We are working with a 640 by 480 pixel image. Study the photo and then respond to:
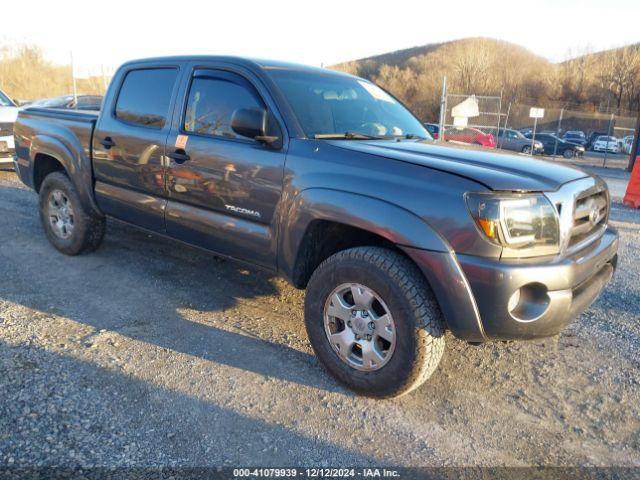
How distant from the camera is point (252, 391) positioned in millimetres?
2955

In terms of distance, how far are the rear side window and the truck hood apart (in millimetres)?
1690

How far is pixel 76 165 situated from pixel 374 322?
3.39 m

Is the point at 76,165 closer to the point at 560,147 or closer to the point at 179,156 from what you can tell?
the point at 179,156

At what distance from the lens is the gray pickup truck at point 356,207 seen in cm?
255

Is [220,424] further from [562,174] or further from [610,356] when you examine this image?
[610,356]

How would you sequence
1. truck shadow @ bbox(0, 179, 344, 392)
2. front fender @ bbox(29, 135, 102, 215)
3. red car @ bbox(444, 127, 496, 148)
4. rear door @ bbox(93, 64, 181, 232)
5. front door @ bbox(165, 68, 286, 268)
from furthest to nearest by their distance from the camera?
red car @ bbox(444, 127, 496, 148), front fender @ bbox(29, 135, 102, 215), rear door @ bbox(93, 64, 181, 232), truck shadow @ bbox(0, 179, 344, 392), front door @ bbox(165, 68, 286, 268)

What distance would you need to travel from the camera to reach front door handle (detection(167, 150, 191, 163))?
12.2ft

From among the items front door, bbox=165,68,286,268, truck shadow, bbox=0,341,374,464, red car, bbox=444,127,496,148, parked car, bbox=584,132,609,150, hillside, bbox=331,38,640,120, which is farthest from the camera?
hillside, bbox=331,38,640,120

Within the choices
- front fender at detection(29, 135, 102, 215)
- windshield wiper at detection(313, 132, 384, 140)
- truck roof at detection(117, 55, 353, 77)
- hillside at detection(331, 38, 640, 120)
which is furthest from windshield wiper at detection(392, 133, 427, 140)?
hillside at detection(331, 38, 640, 120)

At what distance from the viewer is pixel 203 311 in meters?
3.99

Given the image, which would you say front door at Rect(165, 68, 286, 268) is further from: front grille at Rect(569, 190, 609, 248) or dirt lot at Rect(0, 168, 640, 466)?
front grille at Rect(569, 190, 609, 248)

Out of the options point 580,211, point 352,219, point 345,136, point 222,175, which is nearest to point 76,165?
point 222,175

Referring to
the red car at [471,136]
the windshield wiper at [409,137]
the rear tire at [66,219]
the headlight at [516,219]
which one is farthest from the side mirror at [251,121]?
the red car at [471,136]

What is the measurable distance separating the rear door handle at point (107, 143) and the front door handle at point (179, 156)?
859 mm
